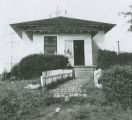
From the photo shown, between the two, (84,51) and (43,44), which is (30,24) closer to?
(43,44)

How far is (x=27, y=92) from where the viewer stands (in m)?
9.91

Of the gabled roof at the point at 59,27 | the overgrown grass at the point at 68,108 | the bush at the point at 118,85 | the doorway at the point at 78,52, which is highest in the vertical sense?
the gabled roof at the point at 59,27

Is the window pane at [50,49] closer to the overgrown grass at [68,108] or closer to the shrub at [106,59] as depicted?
the shrub at [106,59]

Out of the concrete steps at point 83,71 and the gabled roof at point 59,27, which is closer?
the concrete steps at point 83,71

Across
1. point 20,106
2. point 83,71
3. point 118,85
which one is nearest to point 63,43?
point 83,71

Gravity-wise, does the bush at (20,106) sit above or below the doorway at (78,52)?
below

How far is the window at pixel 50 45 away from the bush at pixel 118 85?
12516mm

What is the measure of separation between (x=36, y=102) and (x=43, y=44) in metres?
12.7

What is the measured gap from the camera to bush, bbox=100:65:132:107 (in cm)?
857

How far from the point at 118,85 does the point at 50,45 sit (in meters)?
13.2

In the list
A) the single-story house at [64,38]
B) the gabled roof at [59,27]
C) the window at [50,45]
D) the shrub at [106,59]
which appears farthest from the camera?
the window at [50,45]

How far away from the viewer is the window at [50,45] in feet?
69.5

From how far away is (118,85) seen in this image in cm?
872

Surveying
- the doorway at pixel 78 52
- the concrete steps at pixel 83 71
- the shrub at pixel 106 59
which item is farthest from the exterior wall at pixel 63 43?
the shrub at pixel 106 59
